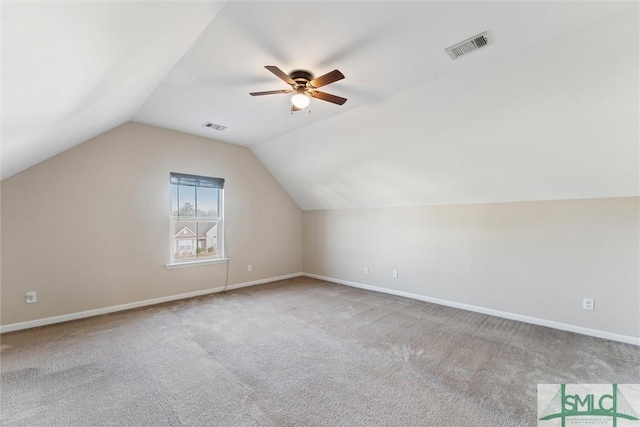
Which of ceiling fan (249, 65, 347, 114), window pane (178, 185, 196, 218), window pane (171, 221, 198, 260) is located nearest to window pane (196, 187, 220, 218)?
window pane (178, 185, 196, 218)

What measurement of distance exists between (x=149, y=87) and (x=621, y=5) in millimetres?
3809

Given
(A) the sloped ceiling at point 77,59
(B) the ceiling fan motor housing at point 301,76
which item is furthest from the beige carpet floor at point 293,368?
(B) the ceiling fan motor housing at point 301,76

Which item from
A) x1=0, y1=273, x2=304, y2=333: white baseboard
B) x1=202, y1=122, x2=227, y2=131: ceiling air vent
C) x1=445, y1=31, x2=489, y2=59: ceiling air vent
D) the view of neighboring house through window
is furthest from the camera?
the view of neighboring house through window

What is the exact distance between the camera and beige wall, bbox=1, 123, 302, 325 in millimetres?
3275

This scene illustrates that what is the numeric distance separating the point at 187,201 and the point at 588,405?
16.9ft

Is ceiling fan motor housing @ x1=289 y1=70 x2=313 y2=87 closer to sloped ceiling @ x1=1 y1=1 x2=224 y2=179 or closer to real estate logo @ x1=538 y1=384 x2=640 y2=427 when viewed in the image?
sloped ceiling @ x1=1 y1=1 x2=224 y2=179

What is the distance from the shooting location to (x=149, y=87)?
2854 millimetres

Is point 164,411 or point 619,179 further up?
point 619,179

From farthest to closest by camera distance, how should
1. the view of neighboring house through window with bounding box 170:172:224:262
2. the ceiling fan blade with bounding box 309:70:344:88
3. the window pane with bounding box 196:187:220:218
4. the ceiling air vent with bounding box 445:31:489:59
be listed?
1. the window pane with bounding box 196:187:220:218
2. the view of neighboring house through window with bounding box 170:172:224:262
3. the ceiling fan blade with bounding box 309:70:344:88
4. the ceiling air vent with bounding box 445:31:489:59

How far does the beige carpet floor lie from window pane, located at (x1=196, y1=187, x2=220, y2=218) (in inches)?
68.5

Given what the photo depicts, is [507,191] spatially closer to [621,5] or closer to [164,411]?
[621,5]

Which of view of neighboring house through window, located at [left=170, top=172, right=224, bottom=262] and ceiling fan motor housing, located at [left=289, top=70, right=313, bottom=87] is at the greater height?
ceiling fan motor housing, located at [left=289, top=70, right=313, bottom=87]

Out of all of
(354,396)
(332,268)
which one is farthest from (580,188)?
(332,268)

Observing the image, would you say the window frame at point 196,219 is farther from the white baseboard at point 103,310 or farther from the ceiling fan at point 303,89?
the ceiling fan at point 303,89
